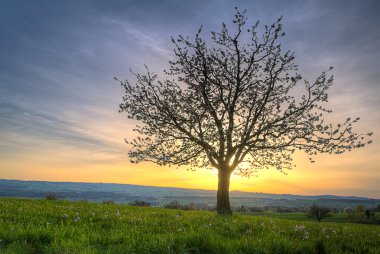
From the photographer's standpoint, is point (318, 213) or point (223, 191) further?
point (318, 213)

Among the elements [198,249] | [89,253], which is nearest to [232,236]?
[198,249]

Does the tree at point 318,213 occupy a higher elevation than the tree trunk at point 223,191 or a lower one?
lower

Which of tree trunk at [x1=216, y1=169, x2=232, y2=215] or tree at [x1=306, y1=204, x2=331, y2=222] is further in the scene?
tree at [x1=306, y1=204, x2=331, y2=222]

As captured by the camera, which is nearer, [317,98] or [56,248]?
[56,248]

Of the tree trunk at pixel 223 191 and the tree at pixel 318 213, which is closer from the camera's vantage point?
the tree trunk at pixel 223 191

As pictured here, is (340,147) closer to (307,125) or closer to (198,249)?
(307,125)

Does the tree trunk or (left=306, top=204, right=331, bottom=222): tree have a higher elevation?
the tree trunk

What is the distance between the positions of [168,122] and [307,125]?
1145 cm

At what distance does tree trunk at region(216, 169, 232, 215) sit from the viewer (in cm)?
2769

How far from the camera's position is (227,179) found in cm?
2830

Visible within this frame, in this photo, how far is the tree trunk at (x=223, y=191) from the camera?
27688 millimetres

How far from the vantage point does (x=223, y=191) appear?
28094mm

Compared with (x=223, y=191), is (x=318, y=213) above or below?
below

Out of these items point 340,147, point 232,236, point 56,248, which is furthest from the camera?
point 340,147
